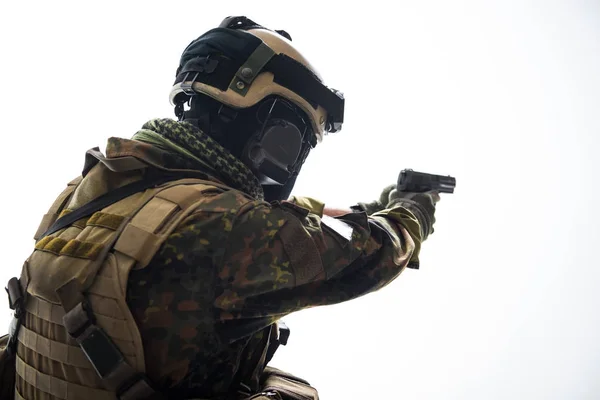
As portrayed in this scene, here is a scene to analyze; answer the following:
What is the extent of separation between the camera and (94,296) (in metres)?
0.84

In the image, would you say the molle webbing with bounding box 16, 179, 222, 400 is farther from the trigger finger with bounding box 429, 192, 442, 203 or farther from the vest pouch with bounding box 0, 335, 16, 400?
the trigger finger with bounding box 429, 192, 442, 203

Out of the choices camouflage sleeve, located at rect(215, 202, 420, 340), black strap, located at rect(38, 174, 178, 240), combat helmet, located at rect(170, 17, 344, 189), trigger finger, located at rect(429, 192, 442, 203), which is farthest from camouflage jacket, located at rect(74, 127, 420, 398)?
trigger finger, located at rect(429, 192, 442, 203)

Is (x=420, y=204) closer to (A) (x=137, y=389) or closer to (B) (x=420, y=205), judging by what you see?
(B) (x=420, y=205)

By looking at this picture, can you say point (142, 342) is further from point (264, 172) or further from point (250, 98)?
point (250, 98)

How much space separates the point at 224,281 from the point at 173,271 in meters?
0.09

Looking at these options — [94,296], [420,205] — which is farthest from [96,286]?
[420,205]

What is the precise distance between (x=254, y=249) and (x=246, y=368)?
12.4 inches

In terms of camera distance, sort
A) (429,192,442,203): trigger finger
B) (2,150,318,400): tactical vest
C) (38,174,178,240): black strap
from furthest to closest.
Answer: (429,192,442,203): trigger finger < (38,174,178,240): black strap < (2,150,318,400): tactical vest

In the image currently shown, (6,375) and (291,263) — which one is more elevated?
(291,263)

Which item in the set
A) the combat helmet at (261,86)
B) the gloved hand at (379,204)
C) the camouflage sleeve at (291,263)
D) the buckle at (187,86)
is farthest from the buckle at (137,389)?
the gloved hand at (379,204)

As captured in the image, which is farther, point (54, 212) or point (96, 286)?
point (54, 212)

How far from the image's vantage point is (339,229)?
934mm

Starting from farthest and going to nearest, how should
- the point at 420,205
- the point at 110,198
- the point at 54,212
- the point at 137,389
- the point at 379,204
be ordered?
the point at 379,204, the point at 420,205, the point at 54,212, the point at 110,198, the point at 137,389

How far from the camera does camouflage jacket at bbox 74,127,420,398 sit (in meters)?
0.86
